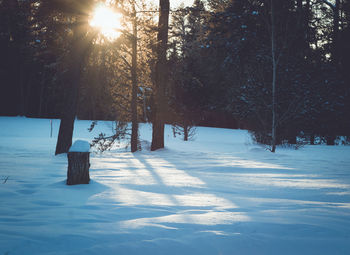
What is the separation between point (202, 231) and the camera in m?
3.18

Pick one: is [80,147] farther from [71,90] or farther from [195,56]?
[195,56]

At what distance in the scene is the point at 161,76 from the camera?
12.7 metres

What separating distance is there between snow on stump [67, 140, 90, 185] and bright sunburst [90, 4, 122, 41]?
5715 millimetres

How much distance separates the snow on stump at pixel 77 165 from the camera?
18.1ft

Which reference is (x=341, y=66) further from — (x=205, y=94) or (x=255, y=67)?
(x=205, y=94)

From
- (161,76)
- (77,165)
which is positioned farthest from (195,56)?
(77,165)

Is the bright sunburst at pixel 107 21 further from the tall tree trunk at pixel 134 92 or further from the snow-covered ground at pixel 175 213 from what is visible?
the snow-covered ground at pixel 175 213

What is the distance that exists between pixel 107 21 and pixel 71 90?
9.35 feet

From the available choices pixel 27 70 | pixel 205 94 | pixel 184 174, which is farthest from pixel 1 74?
pixel 184 174

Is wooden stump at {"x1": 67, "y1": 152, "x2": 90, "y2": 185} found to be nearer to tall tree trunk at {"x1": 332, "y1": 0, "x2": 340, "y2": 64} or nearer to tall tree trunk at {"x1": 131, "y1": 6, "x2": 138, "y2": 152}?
tall tree trunk at {"x1": 131, "y1": 6, "x2": 138, "y2": 152}


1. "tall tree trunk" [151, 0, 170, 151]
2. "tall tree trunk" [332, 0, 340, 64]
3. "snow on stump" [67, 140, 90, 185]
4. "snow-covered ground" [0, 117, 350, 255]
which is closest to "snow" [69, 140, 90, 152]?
"snow on stump" [67, 140, 90, 185]

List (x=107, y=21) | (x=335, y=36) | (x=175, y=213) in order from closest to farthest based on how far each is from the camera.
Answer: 1. (x=175, y=213)
2. (x=107, y=21)
3. (x=335, y=36)

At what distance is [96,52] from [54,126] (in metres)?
22.8

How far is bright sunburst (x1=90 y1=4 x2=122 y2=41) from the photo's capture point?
951cm
